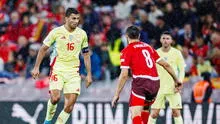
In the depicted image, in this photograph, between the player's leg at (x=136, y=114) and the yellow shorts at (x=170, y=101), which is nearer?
the player's leg at (x=136, y=114)

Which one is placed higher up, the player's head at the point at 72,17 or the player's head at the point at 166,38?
the player's head at the point at 72,17

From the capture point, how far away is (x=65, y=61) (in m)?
16.9

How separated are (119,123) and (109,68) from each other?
254 centimetres

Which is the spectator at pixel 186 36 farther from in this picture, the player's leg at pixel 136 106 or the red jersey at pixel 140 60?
the player's leg at pixel 136 106

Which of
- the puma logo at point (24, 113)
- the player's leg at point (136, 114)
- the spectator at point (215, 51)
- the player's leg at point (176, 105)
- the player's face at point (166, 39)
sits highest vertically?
the player's face at point (166, 39)

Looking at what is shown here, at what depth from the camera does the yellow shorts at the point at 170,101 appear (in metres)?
19.0

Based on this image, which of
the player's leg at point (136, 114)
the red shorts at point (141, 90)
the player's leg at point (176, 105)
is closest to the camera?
the player's leg at point (136, 114)

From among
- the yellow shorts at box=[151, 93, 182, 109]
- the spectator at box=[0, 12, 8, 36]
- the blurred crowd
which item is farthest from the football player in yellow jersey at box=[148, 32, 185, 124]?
the spectator at box=[0, 12, 8, 36]

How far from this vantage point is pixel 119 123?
67.1 feet

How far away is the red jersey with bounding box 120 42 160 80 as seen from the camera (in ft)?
52.1

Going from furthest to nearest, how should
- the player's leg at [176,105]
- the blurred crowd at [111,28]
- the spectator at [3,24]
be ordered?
the spectator at [3,24] → the blurred crowd at [111,28] → the player's leg at [176,105]

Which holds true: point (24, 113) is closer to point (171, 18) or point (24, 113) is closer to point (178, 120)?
point (178, 120)

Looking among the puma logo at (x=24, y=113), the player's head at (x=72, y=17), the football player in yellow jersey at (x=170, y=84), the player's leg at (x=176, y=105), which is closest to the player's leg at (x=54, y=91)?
the player's head at (x=72, y=17)

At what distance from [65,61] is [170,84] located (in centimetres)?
297
